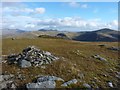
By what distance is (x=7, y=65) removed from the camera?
24.2 m

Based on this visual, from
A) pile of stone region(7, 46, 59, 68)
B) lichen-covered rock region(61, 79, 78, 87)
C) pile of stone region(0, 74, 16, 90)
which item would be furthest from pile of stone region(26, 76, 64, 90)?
pile of stone region(7, 46, 59, 68)

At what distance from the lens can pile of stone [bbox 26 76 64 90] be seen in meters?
19.4

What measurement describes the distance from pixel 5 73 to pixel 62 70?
5.66 m

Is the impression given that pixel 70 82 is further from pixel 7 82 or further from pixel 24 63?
pixel 24 63

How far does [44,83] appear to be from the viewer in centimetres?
1972

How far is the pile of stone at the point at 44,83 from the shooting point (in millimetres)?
19375

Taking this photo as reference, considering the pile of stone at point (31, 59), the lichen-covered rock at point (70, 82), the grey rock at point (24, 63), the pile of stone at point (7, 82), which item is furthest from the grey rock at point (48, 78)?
the grey rock at point (24, 63)

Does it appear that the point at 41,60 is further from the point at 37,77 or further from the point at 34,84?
the point at 34,84

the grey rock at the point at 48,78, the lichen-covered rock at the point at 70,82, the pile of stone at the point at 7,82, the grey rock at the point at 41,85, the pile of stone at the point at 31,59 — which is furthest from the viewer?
the pile of stone at the point at 31,59

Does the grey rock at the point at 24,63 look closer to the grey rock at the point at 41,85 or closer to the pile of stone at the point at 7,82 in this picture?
the pile of stone at the point at 7,82

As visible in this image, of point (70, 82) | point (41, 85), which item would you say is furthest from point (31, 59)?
point (70, 82)

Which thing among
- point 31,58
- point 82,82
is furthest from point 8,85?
point 82,82

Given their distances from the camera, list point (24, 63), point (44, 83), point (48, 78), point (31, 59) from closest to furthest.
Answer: point (44, 83) → point (48, 78) → point (24, 63) → point (31, 59)

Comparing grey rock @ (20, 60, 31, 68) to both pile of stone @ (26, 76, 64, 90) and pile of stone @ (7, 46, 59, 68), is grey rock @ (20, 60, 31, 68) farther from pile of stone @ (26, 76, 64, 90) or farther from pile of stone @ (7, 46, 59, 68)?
pile of stone @ (26, 76, 64, 90)
